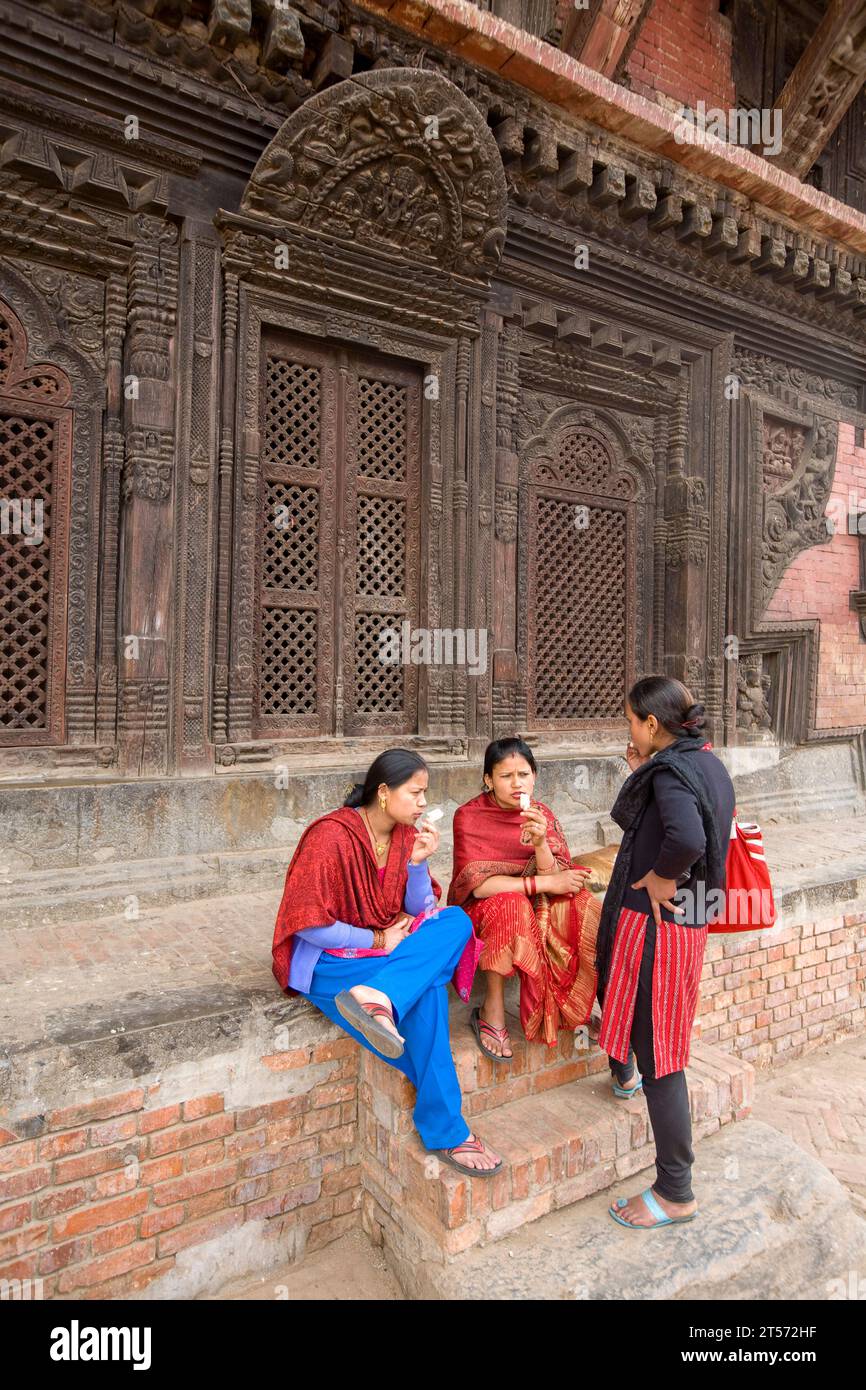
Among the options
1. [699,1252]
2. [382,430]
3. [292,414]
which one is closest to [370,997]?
[699,1252]

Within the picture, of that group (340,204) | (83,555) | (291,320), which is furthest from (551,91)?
(83,555)

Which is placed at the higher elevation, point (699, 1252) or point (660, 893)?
point (660, 893)

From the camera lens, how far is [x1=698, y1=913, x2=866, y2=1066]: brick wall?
466 centimetres

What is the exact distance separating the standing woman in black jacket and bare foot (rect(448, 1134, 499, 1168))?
502 millimetres

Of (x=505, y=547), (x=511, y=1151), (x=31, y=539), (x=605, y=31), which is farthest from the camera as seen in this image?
(x=605, y=31)

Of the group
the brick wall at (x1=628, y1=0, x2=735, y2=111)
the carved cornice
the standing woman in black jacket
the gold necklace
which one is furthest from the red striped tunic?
the brick wall at (x1=628, y1=0, x2=735, y2=111)

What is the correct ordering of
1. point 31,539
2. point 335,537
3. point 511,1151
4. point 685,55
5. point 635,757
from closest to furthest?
point 511,1151 → point 635,757 → point 31,539 → point 335,537 → point 685,55

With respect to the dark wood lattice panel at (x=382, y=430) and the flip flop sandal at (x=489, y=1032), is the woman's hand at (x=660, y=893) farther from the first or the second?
the dark wood lattice panel at (x=382, y=430)

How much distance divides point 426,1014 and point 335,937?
41cm

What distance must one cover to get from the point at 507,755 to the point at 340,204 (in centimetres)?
393

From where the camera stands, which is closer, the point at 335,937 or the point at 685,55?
the point at 335,937

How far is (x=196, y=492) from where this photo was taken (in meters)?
4.72

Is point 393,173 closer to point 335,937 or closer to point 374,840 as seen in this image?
point 374,840

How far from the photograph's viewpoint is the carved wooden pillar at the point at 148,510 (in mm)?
4555
